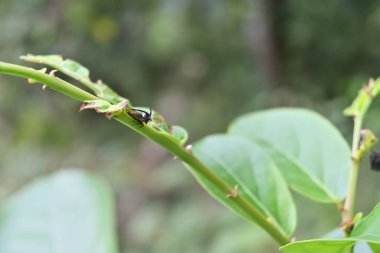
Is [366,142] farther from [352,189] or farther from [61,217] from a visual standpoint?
[61,217]

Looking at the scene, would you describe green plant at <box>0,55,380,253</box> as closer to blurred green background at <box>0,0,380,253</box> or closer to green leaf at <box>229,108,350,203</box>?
green leaf at <box>229,108,350,203</box>

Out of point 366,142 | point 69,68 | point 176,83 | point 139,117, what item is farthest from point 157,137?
point 176,83

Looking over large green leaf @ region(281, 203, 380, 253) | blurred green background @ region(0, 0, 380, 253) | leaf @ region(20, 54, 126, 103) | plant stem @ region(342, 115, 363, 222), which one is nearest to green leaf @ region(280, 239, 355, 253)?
large green leaf @ region(281, 203, 380, 253)

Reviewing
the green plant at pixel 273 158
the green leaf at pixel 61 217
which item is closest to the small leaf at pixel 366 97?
the green plant at pixel 273 158

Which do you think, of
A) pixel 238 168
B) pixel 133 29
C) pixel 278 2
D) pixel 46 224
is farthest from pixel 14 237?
pixel 133 29

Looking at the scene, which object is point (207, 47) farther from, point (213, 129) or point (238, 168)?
point (238, 168)

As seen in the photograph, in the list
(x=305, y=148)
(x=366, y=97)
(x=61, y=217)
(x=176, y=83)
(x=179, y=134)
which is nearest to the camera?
(x=179, y=134)
